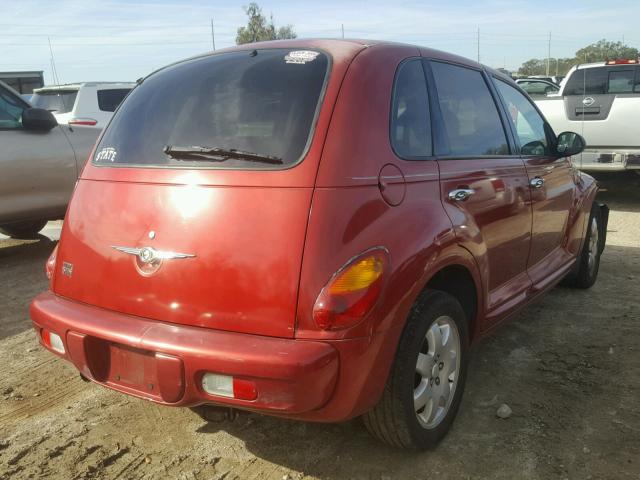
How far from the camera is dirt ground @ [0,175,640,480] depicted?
8.45ft

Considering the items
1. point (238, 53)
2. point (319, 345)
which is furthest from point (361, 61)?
point (319, 345)

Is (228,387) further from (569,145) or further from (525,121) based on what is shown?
(569,145)

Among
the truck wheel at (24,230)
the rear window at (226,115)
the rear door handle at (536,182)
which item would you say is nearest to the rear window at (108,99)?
the truck wheel at (24,230)

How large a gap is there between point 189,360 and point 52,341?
0.79m

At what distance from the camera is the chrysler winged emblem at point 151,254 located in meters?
2.27

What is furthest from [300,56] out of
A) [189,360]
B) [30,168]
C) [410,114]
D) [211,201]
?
[30,168]

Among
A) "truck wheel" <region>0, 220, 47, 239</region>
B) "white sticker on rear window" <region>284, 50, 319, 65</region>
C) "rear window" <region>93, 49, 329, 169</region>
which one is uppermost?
"white sticker on rear window" <region>284, 50, 319, 65</region>

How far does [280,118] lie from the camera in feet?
7.82

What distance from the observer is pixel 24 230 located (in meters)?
7.18

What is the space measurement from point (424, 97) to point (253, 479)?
182 cm

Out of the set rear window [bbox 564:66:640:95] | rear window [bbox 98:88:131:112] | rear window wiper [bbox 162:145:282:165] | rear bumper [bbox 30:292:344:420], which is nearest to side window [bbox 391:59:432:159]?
rear window wiper [bbox 162:145:282:165]

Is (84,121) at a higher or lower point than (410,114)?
lower

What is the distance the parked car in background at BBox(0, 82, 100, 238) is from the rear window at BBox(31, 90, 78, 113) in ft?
17.1

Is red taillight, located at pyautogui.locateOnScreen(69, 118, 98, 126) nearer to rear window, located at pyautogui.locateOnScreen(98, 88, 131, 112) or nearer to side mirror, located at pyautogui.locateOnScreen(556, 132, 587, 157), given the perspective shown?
rear window, located at pyautogui.locateOnScreen(98, 88, 131, 112)
